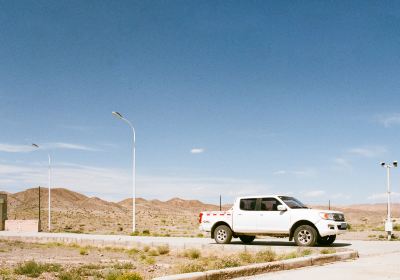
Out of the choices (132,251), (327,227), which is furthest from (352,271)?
(132,251)

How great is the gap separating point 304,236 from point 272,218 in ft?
4.63

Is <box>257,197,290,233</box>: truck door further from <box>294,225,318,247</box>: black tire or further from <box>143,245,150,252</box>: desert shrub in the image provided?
<box>143,245,150,252</box>: desert shrub

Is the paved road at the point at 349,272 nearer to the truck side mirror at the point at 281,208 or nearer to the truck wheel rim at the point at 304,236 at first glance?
the truck wheel rim at the point at 304,236

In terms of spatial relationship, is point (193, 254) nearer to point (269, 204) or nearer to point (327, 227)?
point (269, 204)

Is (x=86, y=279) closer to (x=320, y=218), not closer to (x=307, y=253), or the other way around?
(x=307, y=253)

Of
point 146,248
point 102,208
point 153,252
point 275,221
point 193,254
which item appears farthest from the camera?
Answer: point 102,208

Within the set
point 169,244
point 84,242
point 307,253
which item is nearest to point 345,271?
point 307,253

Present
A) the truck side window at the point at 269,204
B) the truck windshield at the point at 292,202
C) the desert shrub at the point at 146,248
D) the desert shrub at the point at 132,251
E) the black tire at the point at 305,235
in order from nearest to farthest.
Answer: the black tire at the point at 305,235 → the truck windshield at the point at 292,202 → the truck side window at the point at 269,204 → the desert shrub at the point at 132,251 → the desert shrub at the point at 146,248

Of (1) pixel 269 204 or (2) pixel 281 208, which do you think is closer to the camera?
(2) pixel 281 208

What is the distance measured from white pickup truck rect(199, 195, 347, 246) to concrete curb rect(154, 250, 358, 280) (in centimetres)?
343

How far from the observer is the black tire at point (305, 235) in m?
19.1

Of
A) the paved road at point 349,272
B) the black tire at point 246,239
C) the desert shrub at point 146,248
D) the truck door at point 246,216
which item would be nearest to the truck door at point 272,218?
the truck door at point 246,216

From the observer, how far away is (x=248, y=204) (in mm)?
21016

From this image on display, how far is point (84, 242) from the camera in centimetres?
2652
